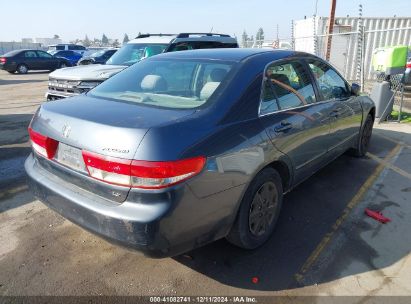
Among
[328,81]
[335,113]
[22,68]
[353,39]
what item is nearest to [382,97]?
[328,81]

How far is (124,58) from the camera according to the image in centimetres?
918

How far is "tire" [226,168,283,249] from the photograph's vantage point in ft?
9.88

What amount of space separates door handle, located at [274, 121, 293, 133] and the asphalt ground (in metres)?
1.05

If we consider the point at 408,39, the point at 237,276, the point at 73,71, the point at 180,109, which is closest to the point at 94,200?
the point at 180,109

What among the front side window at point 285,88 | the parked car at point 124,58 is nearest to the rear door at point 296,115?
the front side window at point 285,88

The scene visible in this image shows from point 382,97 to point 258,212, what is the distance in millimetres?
6359

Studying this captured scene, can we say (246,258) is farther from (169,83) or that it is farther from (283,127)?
(169,83)

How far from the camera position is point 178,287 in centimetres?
286

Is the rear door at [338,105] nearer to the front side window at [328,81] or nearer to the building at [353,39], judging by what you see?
the front side window at [328,81]

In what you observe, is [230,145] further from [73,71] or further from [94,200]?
[73,71]

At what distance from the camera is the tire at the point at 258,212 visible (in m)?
3.01

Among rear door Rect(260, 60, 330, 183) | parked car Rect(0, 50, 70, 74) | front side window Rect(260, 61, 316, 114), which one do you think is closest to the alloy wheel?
rear door Rect(260, 60, 330, 183)

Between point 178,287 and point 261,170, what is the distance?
1151mm

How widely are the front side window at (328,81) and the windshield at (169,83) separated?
146 cm
